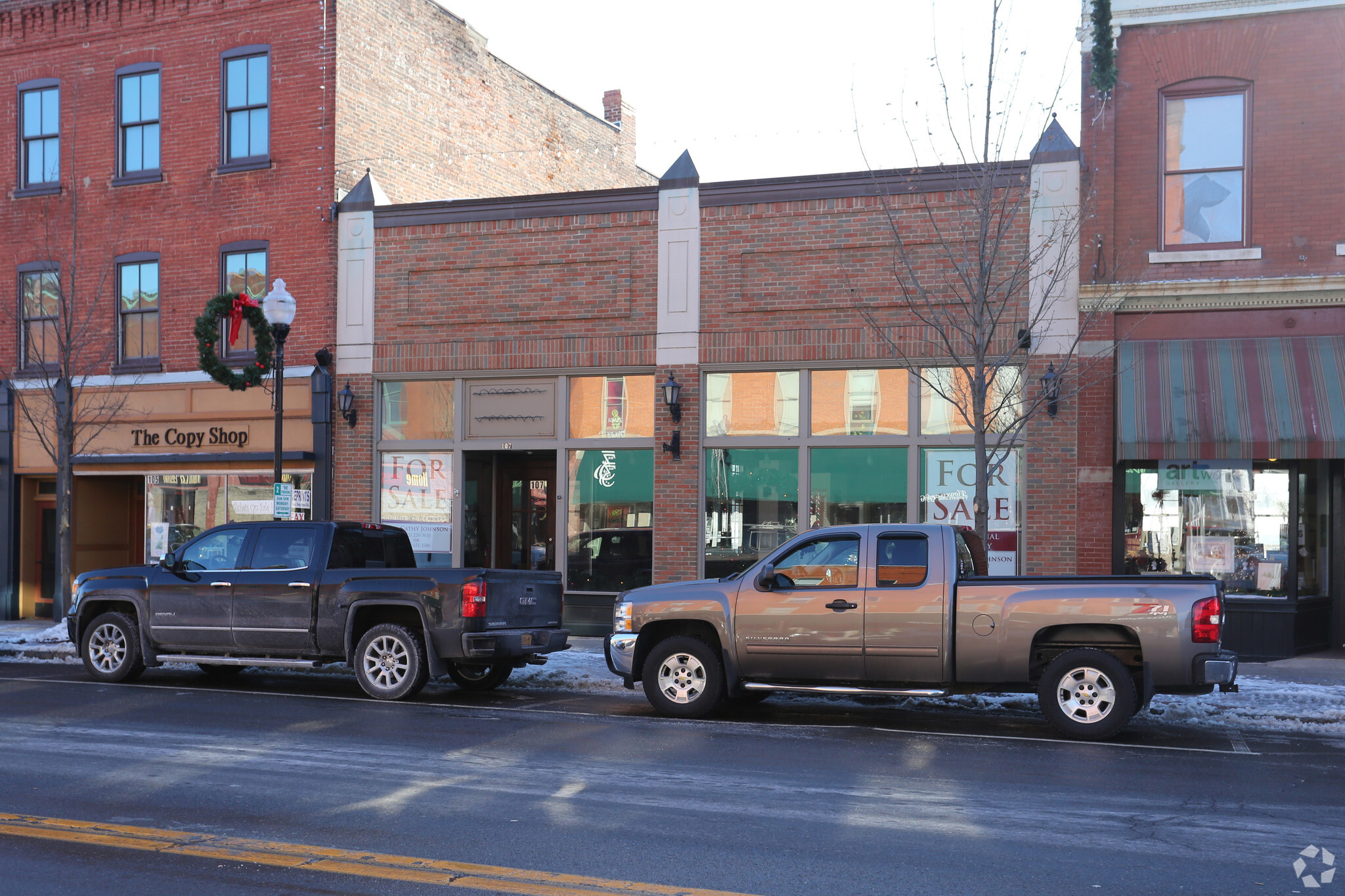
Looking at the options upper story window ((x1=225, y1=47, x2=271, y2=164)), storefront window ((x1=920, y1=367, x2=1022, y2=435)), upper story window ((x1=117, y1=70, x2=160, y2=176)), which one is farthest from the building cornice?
upper story window ((x1=117, y1=70, x2=160, y2=176))

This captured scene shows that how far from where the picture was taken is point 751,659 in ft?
34.2

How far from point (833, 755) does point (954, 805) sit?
172cm

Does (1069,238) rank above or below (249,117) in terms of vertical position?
below

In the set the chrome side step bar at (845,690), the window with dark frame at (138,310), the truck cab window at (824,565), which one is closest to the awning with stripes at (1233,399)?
the truck cab window at (824,565)

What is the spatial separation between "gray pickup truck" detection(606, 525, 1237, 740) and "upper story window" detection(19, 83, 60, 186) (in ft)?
48.6

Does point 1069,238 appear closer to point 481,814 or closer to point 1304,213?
point 1304,213

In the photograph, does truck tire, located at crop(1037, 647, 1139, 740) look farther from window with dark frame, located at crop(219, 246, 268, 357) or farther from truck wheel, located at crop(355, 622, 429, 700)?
window with dark frame, located at crop(219, 246, 268, 357)

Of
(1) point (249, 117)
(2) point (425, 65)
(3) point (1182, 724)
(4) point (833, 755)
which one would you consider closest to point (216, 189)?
(1) point (249, 117)

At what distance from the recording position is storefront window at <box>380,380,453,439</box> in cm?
1789

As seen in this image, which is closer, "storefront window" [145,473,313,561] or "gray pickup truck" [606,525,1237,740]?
"gray pickup truck" [606,525,1237,740]

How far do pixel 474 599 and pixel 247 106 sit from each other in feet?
37.2

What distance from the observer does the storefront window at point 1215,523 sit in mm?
14680

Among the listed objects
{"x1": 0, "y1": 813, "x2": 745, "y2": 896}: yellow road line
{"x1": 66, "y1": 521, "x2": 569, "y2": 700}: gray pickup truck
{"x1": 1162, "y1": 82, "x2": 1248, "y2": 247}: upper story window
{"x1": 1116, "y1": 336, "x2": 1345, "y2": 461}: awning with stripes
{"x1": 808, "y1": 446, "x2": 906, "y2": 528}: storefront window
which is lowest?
{"x1": 0, "y1": 813, "x2": 745, "y2": 896}: yellow road line

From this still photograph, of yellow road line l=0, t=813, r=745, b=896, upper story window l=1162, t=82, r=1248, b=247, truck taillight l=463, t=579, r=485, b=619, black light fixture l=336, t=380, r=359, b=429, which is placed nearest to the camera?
yellow road line l=0, t=813, r=745, b=896
